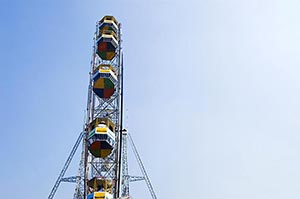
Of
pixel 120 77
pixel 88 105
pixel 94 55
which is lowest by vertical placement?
pixel 88 105

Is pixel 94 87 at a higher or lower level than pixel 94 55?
lower

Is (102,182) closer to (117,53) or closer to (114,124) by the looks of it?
(114,124)

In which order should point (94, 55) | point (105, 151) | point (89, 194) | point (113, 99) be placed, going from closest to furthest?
point (89, 194)
point (105, 151)
point (113, 99)
point (94, 55)

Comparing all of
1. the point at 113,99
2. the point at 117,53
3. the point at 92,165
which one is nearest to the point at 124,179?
the point at 92,165

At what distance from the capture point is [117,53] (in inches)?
2522

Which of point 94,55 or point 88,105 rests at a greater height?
point 94,55

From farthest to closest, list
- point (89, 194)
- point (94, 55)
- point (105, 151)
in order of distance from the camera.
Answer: point (94, 55), point (105, 151), point (89, 194)

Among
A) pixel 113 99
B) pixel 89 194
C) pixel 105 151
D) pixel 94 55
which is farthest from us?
pixel 94 55

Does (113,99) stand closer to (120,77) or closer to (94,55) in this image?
(120,77)

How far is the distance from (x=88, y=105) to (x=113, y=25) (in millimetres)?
15558

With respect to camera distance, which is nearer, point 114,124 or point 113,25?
point 114,124

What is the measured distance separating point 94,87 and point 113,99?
342 cm

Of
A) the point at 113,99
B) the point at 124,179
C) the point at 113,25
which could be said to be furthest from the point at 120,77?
the point at 124,179

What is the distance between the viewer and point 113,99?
5944 cm
